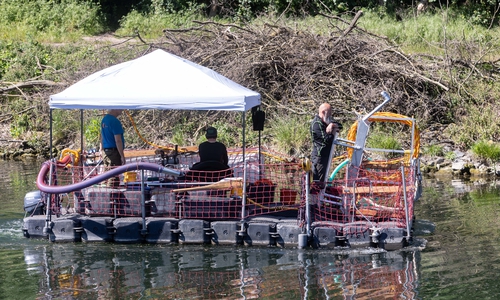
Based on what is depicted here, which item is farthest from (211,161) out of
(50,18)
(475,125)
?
(50,18)

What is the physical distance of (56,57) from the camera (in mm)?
27688

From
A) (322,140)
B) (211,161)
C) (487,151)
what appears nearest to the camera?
(322,140)

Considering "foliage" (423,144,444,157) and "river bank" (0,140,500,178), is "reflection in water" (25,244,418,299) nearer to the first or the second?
"river bank" (0,140,500,178)

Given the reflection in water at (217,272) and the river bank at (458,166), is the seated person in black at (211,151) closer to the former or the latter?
the reflection in water at (217,272)

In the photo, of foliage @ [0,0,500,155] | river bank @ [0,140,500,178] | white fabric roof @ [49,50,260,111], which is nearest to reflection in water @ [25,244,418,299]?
white fabric roof @ [49,50,260,111]

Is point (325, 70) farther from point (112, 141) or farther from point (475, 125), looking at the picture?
point (112, 141)

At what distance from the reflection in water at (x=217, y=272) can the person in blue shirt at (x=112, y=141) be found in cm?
137

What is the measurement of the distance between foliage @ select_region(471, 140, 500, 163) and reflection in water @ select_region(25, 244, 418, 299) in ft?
25.3

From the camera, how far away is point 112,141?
40.5 ft

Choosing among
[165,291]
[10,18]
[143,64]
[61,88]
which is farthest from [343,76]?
[10,18]

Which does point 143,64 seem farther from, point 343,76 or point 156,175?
point 343,76

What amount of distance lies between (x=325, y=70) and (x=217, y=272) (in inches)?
462

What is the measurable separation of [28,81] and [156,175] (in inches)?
505

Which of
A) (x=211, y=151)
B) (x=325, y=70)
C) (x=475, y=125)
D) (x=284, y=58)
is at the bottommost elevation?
(x=211, y=151)
